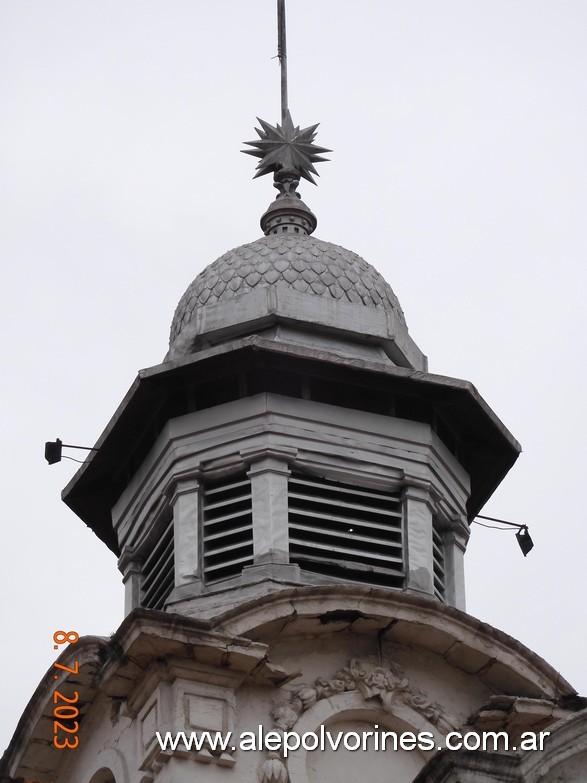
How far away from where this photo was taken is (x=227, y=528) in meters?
29.5

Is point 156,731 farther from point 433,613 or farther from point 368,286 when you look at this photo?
point 368,286

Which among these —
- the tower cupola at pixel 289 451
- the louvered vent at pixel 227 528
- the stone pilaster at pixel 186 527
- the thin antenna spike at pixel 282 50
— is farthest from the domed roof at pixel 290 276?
the thin antenna spike at pixel 282 50

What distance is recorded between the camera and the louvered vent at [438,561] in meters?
30.2

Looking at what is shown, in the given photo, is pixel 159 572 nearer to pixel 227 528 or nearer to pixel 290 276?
pixel 227 528

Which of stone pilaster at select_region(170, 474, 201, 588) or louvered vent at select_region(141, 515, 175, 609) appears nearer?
stone pilaster at select_region(170, 474, 201, 588)

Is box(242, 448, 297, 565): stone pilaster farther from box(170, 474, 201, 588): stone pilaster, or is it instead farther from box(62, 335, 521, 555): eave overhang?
box(62, 335, 521, 555): eave overhang

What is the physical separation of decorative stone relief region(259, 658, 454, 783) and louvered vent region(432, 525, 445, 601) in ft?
6.61

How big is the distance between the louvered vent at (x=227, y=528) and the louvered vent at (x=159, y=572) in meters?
0.61

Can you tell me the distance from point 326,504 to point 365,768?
135 inches

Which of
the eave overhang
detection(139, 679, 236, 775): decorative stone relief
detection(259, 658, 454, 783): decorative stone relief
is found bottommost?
detection(139, 679, 236, 775): decorative stone relief

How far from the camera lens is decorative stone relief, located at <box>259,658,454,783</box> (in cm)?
2750

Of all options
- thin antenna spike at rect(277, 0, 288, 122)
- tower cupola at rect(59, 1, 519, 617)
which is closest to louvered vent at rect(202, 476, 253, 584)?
tower cupola at rect(59, 1, 519, 617)

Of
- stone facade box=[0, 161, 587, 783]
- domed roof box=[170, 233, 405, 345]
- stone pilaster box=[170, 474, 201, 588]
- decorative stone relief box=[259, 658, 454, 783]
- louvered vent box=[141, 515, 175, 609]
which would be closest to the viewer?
stone facade box=[0, 161, 587, 783]

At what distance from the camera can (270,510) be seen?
2916 cm
